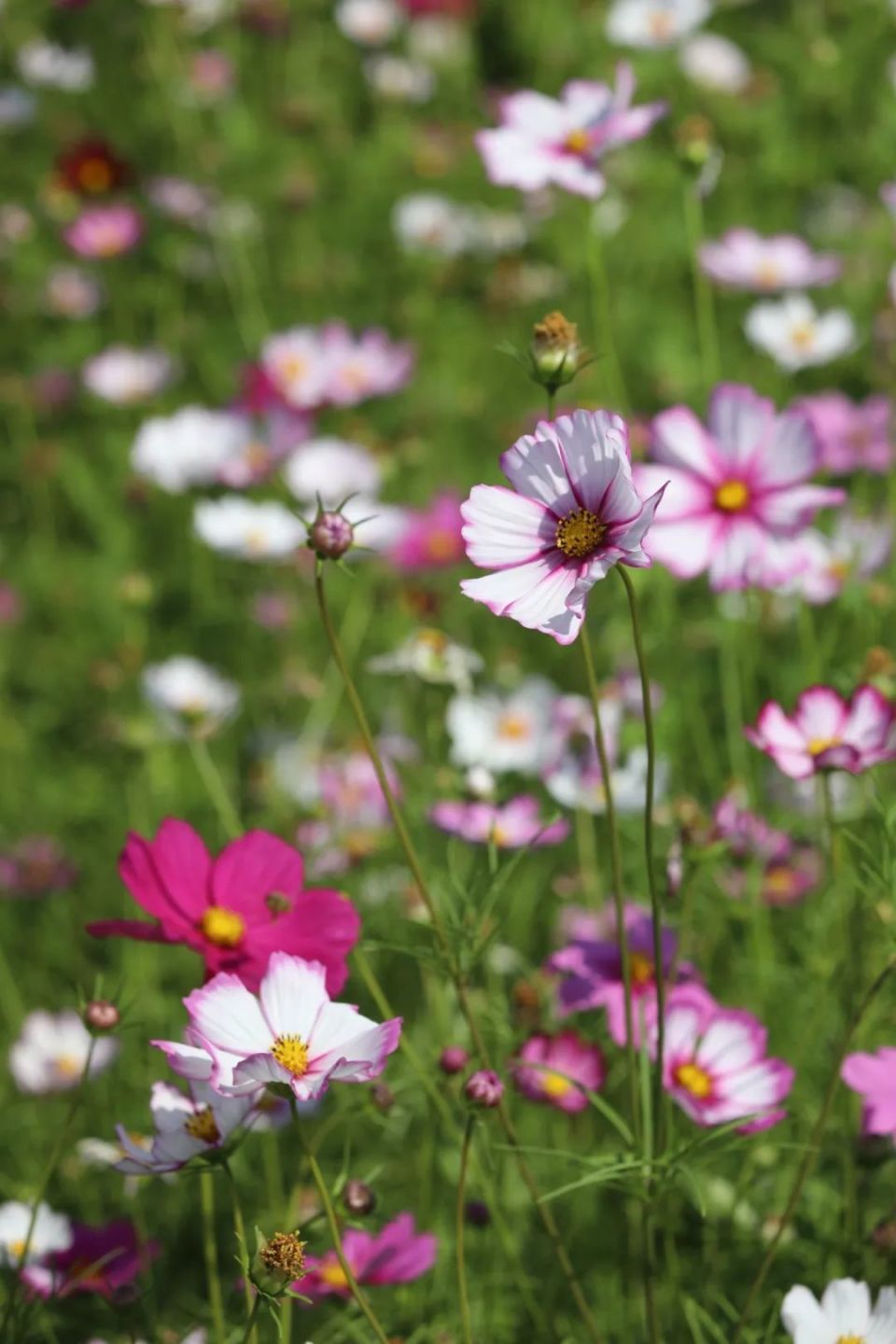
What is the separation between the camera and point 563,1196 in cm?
124

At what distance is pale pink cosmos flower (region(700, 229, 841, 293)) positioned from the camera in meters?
1.81

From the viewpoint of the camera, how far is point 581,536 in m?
0.79

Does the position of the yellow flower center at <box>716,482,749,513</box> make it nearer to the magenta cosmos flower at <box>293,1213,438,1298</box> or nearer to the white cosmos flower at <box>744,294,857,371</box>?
the magenta cosmos flower at <box>293,1213,438,1298</box>

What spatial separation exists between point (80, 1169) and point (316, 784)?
505 millimetres

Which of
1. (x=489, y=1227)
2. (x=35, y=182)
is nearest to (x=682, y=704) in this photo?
(x=489, y=1227)

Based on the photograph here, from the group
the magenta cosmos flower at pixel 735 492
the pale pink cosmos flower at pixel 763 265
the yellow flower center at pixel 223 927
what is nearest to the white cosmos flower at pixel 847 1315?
the yellow flower center at pixel 223 927

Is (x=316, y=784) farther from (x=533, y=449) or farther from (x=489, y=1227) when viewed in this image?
(x=533, y=449)

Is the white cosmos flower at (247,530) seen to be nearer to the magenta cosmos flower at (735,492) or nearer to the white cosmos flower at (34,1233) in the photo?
the magenta cosmos flower at (735,492)

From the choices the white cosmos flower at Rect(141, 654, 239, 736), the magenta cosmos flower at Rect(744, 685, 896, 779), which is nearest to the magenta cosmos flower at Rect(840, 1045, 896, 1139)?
the magenta cosmos flower at Rect(744, 685, 896, 779)

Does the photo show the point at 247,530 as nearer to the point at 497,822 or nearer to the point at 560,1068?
the point at 497,822

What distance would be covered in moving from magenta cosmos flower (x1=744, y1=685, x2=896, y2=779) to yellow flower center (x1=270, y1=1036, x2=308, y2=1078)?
333mm

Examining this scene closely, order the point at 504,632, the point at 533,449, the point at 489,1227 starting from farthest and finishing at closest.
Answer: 1. the point at 504,632
2. the point at 489,1227
3. the point at 533,449

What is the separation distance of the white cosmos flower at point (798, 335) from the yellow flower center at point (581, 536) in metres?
0.98

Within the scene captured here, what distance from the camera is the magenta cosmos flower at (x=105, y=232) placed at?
8.20 feet
